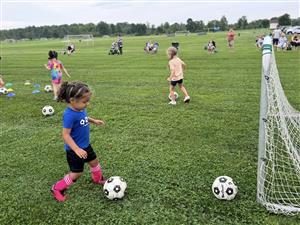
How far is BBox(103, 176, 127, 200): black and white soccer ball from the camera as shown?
166 inches

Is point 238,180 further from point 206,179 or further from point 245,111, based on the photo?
point 245,111

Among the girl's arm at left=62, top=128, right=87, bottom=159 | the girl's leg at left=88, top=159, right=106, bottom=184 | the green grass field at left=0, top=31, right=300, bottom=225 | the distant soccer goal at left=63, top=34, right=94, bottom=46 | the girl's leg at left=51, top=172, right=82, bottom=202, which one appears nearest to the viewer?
the girl's arm at left=62, top=128, right=87, bottom=159

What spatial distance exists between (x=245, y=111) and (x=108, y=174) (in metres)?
4.25

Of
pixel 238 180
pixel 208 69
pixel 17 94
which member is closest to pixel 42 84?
pixel 17 94

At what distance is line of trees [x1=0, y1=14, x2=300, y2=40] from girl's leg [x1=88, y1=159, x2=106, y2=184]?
94.9m

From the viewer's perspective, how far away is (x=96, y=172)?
4562mm

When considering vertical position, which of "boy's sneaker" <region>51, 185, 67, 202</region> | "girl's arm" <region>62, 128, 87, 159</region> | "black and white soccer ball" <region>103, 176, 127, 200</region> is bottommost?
"boy's sneaker" <region>51, 185, 67, 202</region>

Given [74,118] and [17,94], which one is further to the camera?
[17,94]

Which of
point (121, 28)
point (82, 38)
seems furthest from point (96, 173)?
point (121, 28)

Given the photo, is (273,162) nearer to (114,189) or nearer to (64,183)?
(114,189)

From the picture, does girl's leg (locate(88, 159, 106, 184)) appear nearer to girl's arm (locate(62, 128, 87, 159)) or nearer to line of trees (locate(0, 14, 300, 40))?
girl's arm (locate(62, 128, 87, 159))

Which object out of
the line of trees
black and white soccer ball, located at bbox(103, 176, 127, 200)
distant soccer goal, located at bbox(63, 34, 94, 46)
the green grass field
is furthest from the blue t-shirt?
the line of trees

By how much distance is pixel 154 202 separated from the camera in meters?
4.16

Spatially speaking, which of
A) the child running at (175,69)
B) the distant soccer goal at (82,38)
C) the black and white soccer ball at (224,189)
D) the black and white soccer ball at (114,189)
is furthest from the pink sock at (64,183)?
the distant soccer goal at (82,38)
